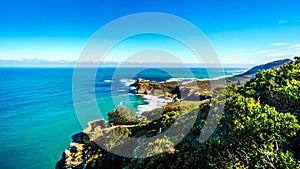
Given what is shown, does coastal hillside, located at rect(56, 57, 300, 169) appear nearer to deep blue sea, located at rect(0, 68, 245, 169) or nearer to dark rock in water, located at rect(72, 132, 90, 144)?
dark rock in water, located at rect(72, 132, 90, 144)

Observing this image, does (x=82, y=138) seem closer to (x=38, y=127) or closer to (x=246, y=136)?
(x=246, y=136)

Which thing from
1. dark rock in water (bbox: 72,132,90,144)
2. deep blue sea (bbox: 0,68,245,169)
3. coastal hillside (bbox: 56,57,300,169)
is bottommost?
deep blue sea (bbox: 0,68,245,169)

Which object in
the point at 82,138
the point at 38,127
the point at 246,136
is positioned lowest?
the point at 38,127

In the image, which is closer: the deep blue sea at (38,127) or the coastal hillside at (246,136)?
the coastal hillside at (246,136)

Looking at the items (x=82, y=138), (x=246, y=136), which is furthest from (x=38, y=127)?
(x=246, y=136)

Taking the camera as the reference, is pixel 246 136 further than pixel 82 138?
No

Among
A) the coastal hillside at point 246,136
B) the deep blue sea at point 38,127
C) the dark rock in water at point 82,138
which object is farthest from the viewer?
the deep blue sea at point 38,127

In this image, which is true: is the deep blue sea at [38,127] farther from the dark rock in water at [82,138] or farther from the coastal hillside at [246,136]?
the coastal hillside at [246,136]

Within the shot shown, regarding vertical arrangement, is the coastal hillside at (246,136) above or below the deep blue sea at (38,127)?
above

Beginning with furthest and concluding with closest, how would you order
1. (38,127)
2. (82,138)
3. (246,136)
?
(38,127), (82,138), (246,136)

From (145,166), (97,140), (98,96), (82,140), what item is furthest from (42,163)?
(98,96)

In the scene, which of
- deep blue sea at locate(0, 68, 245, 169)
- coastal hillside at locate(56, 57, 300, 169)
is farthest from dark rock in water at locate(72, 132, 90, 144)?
coastal hillside at locate(56, 57, 300, 169)

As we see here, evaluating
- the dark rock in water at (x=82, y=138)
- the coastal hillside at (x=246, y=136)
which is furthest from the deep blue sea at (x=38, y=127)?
the coastal hillside at (x=246, y=136)
